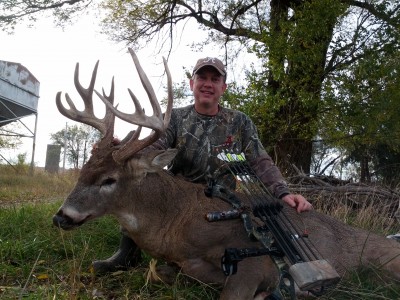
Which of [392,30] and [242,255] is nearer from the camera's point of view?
[242,255]

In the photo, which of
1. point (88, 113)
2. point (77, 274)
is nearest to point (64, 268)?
point (77, 274)

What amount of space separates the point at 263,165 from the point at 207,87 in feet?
3.04

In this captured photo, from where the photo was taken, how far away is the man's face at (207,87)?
4.99 metres

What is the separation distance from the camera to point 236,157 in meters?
4.27

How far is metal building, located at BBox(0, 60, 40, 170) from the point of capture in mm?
15336

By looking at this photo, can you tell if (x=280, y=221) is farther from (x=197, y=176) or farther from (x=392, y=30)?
(x=392, y=30)

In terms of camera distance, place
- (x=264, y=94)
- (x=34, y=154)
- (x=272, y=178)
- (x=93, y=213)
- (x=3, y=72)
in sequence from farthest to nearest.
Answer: (x=34, y=154) < (x=3, y=72) < (x=264, y=94) < (x=272, y=178) < (x=93, y=213)

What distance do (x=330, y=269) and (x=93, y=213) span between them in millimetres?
A: 1923

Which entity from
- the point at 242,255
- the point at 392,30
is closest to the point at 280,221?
the point at 242,255

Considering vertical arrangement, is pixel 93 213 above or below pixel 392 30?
below

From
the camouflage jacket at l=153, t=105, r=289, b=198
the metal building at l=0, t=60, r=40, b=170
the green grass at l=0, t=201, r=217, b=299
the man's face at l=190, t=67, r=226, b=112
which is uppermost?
the metal building at l=0, t=60, r=40, b=170

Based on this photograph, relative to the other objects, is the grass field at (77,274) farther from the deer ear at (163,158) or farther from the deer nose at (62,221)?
the deer ear at (163,158)

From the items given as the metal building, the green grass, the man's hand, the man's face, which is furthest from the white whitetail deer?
the metal building

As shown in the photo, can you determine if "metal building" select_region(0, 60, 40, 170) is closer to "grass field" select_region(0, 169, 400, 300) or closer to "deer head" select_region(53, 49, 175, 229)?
"grass field" select_region(0, 169, 400, 300)
